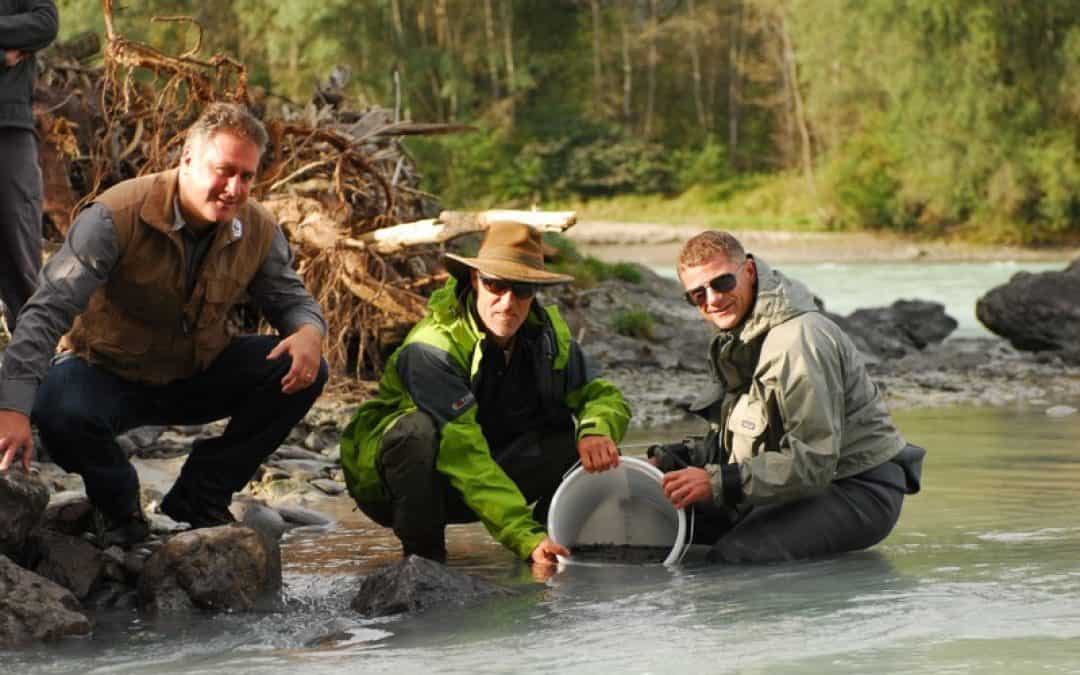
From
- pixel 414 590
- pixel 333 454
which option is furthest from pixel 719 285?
pixel 333 454

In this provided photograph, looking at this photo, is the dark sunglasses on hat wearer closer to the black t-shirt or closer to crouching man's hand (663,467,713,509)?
crouching man's hand (663,467,713,509)

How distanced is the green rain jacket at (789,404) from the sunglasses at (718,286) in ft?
0.45

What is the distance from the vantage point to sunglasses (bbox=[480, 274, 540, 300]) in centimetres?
545

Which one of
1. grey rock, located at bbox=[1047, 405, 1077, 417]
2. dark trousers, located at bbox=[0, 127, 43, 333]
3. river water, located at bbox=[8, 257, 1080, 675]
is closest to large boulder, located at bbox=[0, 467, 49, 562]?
river water, located at bbox=[8, 257, 1080, 675]

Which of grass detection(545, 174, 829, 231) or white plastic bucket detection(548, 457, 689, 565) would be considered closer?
white plastic bucket detection(548, 457, 689, 565)

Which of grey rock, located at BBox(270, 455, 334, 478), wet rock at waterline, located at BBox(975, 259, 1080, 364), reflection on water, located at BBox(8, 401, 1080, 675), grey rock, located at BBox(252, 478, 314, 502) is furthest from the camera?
wet rock at waterline, located at BBox(975, 259, 1080, 364)

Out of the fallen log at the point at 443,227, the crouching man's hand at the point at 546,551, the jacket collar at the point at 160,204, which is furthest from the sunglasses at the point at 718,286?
the fallen log at the point at 443,227

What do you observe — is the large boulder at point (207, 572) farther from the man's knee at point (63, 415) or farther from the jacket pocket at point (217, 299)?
the jacket pocket at point (217, 299)

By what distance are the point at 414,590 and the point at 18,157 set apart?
2721 mm

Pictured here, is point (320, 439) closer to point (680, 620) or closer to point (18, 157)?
point (18, 157)

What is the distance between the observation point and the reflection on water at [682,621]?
174 inches

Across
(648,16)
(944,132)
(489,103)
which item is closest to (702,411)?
(944,132)

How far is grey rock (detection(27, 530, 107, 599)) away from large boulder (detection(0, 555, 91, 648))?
11.6 inches

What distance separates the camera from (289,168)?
10.1 meters
